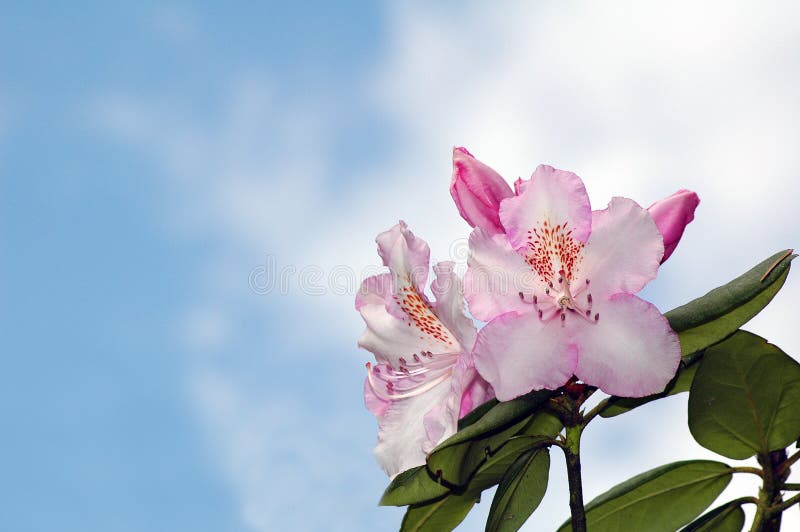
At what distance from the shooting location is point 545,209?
1.35m

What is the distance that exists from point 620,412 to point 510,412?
0.79 feet

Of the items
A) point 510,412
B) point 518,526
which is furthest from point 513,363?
point 518,526

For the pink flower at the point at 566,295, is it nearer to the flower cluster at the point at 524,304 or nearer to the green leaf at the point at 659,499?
the flower cluster at the point at 524,304

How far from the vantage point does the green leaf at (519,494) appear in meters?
1.48

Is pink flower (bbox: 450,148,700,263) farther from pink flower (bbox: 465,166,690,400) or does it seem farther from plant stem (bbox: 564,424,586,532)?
plant stem (bbox: 564,424,586,532)

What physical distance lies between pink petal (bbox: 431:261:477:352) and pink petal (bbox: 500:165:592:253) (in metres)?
0.11

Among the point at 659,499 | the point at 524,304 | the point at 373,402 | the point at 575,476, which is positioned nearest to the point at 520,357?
the point at 524,304

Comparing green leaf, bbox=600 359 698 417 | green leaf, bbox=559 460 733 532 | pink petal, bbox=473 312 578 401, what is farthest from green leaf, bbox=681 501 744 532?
pink petal, bbox=473 312 578 401

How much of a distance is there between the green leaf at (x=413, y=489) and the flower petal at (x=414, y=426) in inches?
1.0

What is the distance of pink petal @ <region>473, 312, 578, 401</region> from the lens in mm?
1250

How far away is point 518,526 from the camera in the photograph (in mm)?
1489

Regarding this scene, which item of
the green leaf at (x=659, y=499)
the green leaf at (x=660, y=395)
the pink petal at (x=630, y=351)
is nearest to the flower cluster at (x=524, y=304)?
the pink petal at (x=630, y=351)

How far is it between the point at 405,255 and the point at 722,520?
73 centimetres

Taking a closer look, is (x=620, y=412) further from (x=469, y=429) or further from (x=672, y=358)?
(x=469, y=429)
